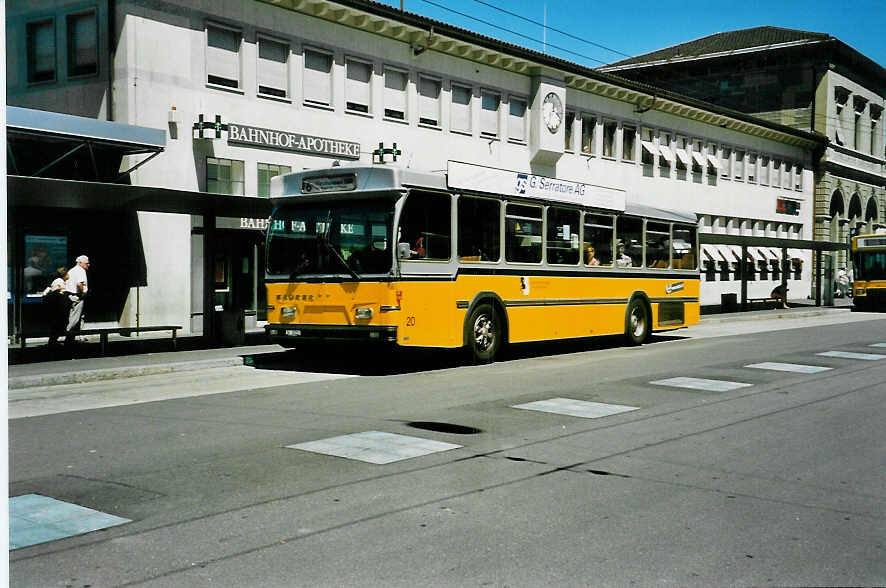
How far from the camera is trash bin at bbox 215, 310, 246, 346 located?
1895 cm

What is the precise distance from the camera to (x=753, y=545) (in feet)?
17.5

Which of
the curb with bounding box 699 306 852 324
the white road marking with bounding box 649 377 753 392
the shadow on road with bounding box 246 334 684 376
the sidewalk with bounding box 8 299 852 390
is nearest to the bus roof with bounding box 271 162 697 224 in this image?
the shadow on road with bounding box 246 334 684 376

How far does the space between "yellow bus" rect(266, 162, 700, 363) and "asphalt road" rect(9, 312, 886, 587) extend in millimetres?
1835

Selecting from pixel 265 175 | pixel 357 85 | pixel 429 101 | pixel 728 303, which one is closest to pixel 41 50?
pixel 265 175

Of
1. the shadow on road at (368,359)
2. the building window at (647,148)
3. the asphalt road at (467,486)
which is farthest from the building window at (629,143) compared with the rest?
the asphalt road at (467,486)

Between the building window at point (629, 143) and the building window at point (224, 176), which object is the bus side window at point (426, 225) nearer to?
the building window at point (224, 176)

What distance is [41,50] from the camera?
24.0 m

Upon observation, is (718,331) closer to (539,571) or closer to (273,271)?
(273,271)

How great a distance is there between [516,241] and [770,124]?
3854cm

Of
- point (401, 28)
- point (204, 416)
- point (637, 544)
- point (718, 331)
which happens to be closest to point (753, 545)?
point (637, 544)

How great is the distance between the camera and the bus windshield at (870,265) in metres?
40.6

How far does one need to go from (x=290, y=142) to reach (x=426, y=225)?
11405 millimetres

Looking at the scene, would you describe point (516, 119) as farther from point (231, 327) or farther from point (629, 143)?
point (231, 327)

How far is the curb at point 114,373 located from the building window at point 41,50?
11.8 meters
